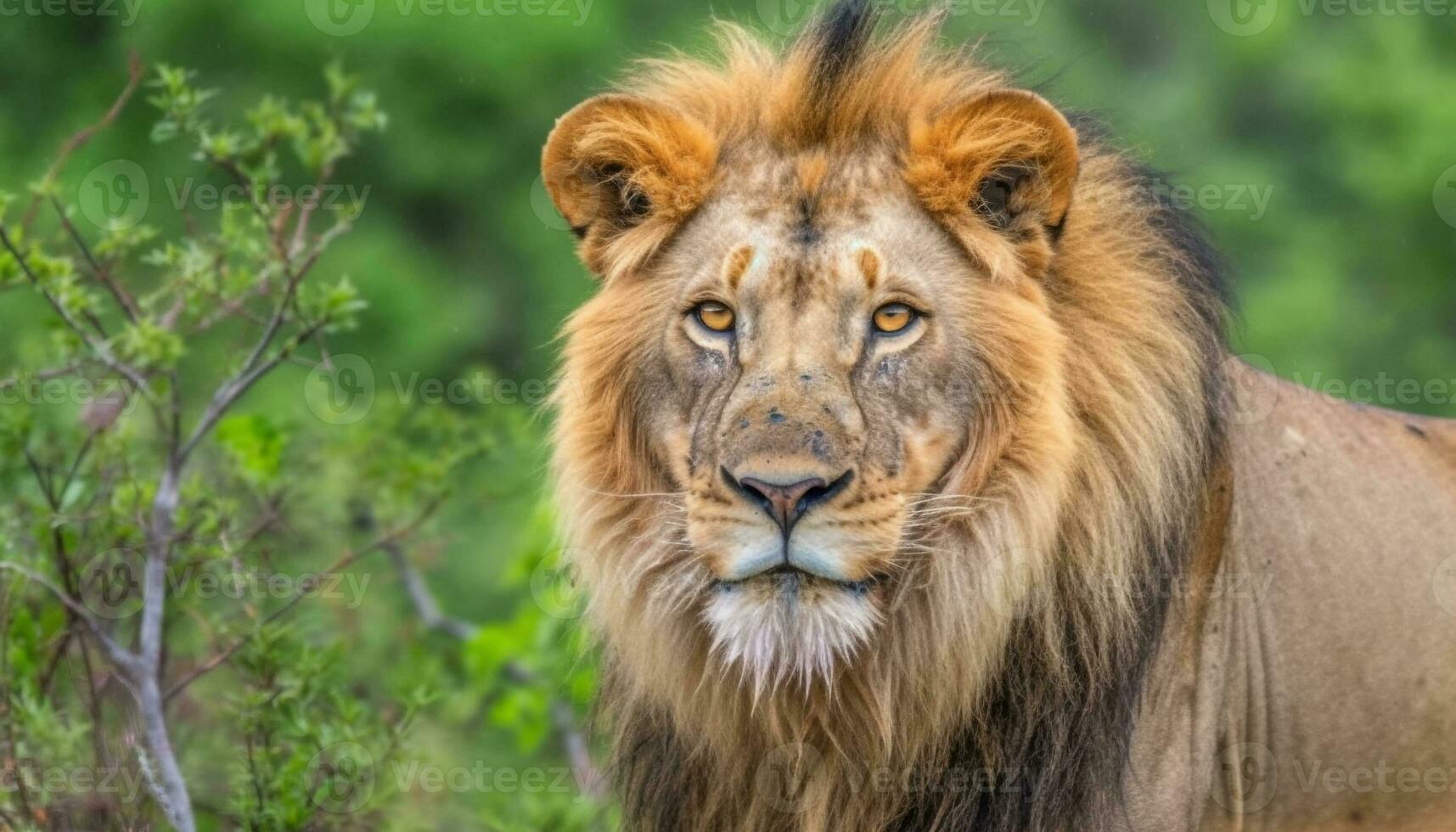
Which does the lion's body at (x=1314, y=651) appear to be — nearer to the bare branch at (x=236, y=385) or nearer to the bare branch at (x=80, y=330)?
the bare branch at (x=236, y=385)

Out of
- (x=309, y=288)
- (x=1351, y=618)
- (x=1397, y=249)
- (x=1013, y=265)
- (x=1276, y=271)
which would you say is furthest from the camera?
(x=1397, y=249)

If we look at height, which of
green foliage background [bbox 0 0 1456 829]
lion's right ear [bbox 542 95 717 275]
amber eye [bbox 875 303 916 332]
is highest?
green foliage background [bbox 0 0 1456 829]

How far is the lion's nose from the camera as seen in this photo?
3873 mm

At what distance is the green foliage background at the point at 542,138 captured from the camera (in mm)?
14984

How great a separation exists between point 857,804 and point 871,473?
794 mm

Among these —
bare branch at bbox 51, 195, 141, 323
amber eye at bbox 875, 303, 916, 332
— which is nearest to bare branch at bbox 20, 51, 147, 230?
bare branch at bbox 51, 195, 141, 323

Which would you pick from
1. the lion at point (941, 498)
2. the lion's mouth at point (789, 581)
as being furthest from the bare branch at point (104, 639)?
the lion's mouth at point (789, 581)

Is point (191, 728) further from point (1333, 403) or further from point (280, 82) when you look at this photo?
point (280, 82)

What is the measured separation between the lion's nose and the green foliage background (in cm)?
771

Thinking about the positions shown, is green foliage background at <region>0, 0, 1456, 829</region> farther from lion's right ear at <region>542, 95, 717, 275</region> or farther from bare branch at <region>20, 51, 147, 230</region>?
lion's right ear at <region>542, 95, 717, 275</region>

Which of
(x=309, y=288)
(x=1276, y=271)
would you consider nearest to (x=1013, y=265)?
(x=309, y=288)

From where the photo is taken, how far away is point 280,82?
15.7m

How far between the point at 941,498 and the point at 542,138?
12.8 m

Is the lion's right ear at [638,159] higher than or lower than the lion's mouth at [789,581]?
higher
